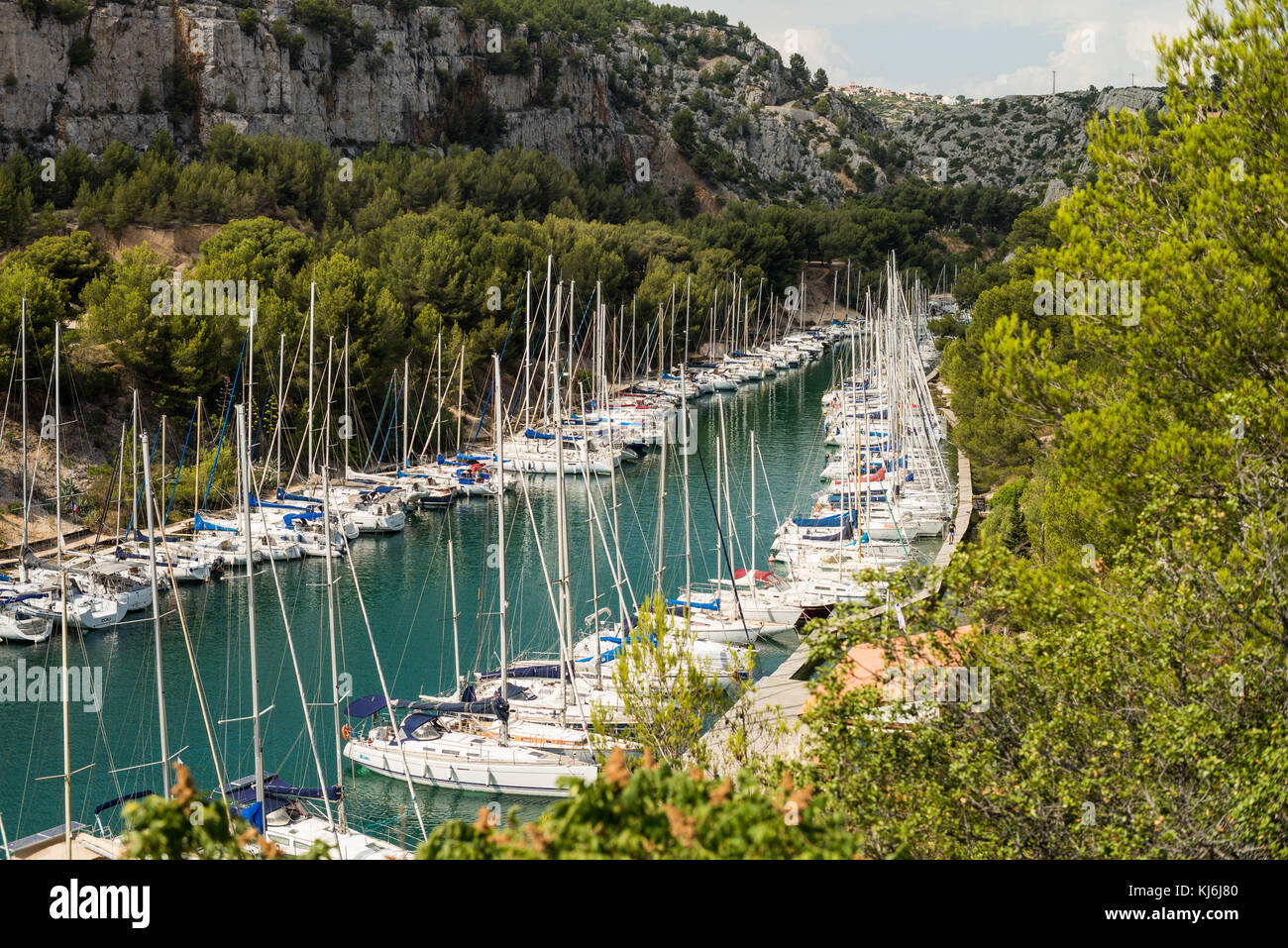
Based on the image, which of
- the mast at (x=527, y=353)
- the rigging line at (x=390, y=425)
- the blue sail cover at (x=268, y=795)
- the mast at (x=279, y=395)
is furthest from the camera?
the rigging line at (x=390, y=425)

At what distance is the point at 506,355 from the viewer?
67.5 metres

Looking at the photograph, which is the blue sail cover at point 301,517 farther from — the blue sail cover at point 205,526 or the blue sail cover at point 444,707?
the blue sail cover at point 444,707

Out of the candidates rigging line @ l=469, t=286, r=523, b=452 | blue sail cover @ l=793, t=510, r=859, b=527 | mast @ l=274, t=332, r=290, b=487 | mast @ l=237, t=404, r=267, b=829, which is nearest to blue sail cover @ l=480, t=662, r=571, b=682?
mast @ l=237, t=404, r=267, b=829

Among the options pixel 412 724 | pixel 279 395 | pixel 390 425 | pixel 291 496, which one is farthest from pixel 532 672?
pixel 390 425

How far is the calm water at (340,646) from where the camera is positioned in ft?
82.1

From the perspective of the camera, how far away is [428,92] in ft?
347

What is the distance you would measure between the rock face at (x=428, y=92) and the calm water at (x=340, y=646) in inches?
1928

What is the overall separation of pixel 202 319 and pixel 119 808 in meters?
29.9

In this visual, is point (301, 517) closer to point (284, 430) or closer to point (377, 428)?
point (284, 430)

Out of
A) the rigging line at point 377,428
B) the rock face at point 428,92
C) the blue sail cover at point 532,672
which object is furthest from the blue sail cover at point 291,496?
the rock face at point 428,92

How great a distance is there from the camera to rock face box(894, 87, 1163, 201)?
16088 centimetres

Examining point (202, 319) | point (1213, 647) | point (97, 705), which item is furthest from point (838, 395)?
point (1213, 647)

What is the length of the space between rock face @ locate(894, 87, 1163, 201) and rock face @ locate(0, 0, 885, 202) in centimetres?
1205

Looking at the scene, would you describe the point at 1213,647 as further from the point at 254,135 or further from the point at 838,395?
the point at 254,135
